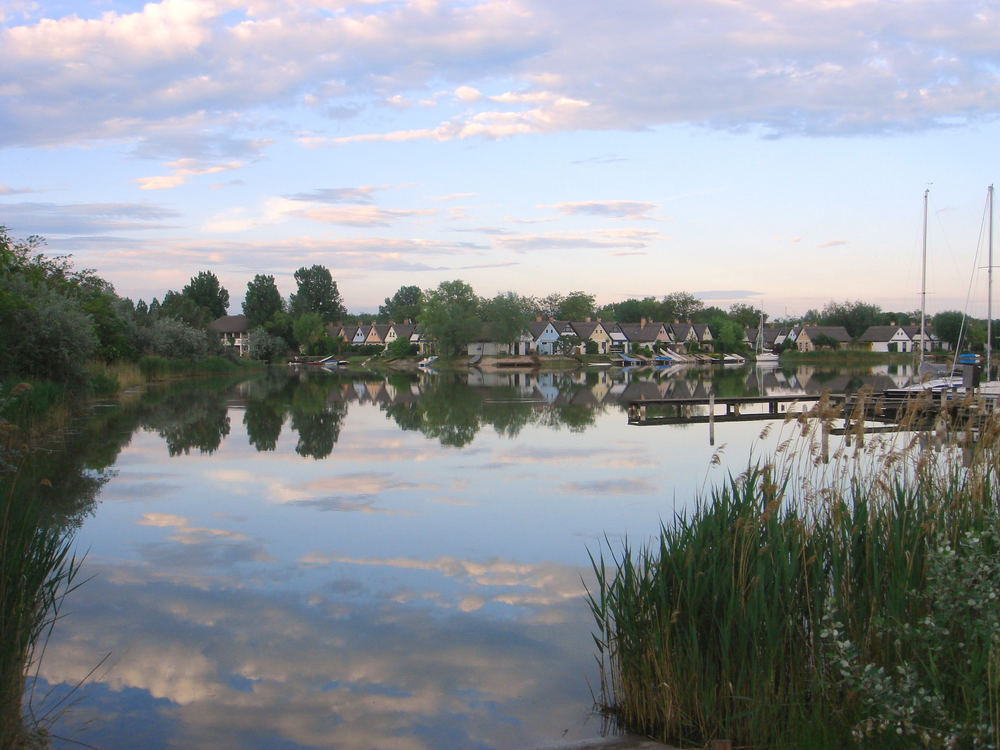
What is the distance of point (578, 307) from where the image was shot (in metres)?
142

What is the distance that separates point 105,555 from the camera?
11828mm

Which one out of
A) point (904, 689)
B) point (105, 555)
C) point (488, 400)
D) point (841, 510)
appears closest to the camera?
point (904, 689)

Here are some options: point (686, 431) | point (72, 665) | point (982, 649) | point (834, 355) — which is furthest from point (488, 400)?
point (834, 355)

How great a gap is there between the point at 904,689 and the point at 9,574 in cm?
615

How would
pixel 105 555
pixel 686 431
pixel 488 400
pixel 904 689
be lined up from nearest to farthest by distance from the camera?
pixel 904 689
pixel 105 555
pixel 686 431
pixel 488 400

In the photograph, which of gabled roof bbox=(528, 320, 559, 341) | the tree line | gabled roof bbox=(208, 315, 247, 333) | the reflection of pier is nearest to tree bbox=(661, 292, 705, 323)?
the tree line

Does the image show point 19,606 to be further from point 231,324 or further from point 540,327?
point 231,324

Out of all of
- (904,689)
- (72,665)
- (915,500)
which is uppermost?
(915,500)

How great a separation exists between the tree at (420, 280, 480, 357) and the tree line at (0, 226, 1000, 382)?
133 millimetres

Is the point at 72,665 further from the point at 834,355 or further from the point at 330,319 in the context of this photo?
the point at 330,319

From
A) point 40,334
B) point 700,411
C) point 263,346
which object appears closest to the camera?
point 40,334

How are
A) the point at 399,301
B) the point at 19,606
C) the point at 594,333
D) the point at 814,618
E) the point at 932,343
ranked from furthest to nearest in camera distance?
the point at 399,301 < the point at 594,333 < the point at 932,343 < the point at 19,606 < the point at 814,618

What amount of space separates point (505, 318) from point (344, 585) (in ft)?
304

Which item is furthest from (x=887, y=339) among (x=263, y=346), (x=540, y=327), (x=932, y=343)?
(x=263, y=346)
